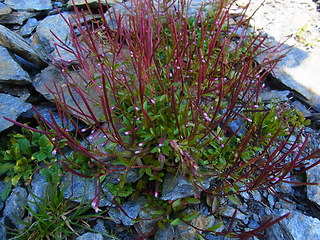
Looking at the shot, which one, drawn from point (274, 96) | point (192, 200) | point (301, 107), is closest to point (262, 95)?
point (274, 96)

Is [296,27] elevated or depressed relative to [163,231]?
elevated

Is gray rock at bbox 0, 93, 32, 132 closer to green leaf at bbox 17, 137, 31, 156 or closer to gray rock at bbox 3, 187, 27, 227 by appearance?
green leaf at bbox 17, 137, 31, 156

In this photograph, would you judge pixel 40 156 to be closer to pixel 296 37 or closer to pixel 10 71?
pixel 10 71

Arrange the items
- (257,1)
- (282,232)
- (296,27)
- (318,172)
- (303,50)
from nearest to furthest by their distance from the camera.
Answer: (282,232)
(318,172)
(303,50)
(296,27)
(257,1)

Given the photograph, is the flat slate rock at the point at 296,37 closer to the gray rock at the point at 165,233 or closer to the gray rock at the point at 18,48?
the gray rock at the point at 165,233

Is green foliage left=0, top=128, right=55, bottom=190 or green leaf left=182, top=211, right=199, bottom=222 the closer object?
green leaf left=182, top=211, right=199, bottom=222

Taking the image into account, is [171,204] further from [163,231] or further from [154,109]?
[154,109]

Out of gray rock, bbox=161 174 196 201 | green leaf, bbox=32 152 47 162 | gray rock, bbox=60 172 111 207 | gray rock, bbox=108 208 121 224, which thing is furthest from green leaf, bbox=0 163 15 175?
gray rock, bbox=161 174 196 201

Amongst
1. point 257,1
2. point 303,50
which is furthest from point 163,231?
point 257,1
